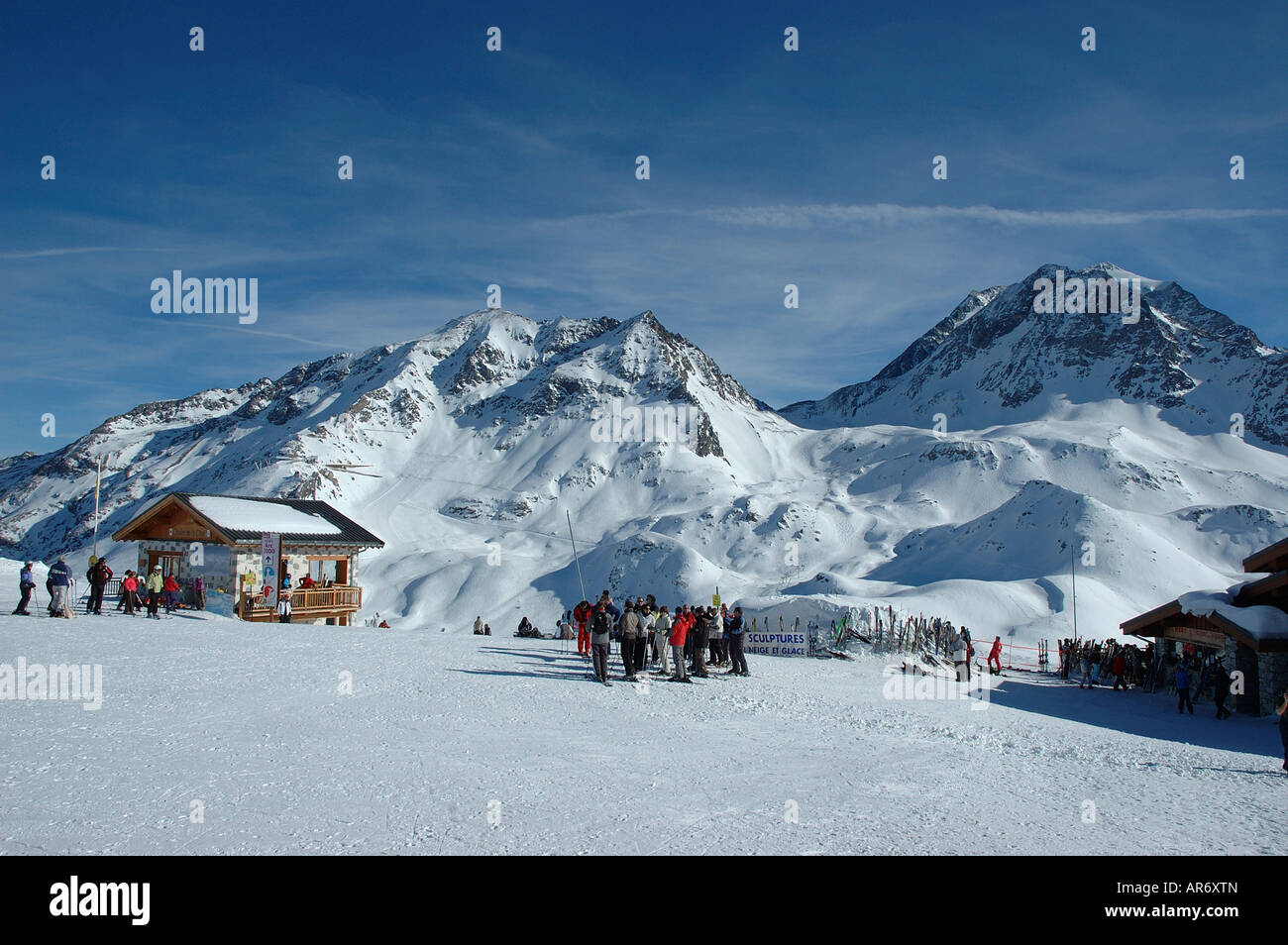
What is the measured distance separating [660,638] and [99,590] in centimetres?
1556

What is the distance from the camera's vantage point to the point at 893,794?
880 centimetres

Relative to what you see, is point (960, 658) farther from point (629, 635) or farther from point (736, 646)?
point (629, 635)

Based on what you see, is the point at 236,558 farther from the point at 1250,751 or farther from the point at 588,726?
the point at 1250,751

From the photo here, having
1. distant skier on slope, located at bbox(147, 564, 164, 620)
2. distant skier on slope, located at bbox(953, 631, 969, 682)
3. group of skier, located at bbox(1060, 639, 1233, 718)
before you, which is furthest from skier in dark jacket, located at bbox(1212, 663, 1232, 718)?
distant skier on slope, located at bbox(147, 564, 164, 620)

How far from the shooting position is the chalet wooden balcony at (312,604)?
26609 millimetres

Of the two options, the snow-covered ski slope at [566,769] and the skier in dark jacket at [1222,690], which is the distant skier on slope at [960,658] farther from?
the snow-covered ski slope at [566,769]

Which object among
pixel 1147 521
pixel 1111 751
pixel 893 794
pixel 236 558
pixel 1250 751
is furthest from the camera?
pixel 1147 521

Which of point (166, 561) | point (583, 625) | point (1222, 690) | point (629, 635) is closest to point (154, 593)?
point (166, 561)

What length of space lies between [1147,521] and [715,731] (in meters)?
73.2

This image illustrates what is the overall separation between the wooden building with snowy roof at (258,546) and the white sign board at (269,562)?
0.03 meters

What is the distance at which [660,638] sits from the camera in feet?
61.2
